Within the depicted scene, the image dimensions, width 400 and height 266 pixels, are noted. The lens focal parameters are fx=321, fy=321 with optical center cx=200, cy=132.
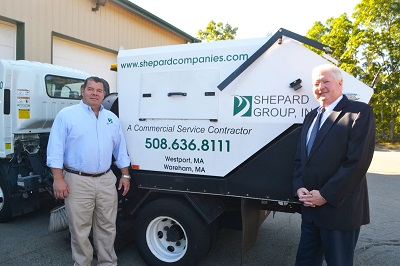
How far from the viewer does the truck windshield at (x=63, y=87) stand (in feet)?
16.8

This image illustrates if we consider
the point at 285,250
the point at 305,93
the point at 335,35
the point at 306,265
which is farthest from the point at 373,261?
the point at 335,35

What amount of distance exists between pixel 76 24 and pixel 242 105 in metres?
8.16

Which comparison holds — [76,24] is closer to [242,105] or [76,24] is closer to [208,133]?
[208,133]

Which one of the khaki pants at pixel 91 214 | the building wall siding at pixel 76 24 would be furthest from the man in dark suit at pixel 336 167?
the building wall siding at pixel 76 24

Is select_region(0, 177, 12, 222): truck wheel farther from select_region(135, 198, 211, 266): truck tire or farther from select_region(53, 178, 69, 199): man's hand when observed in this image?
select_region(135, 198, 211, 266): truck tire

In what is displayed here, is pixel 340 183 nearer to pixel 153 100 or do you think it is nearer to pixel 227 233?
pixel 153 100

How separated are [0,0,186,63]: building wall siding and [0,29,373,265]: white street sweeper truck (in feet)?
12.0

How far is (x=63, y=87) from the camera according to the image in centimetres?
539

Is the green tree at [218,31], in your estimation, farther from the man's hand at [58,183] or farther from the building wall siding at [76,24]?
the man's hand at [58,183]

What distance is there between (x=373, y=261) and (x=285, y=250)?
1.03 metres

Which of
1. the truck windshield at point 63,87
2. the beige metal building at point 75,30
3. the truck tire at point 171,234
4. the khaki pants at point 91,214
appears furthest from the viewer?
the beige metal building at point 75,30

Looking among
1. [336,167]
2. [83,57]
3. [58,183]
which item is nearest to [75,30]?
[83,57]

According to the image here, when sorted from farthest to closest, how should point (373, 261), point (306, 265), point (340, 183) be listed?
point (373, 261), point (306, 265), point (340, 183)

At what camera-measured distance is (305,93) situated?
2.87 metres
